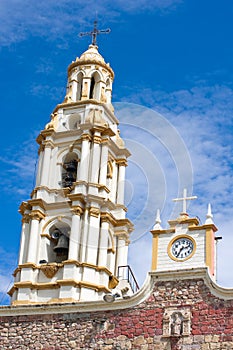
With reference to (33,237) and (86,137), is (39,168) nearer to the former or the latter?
(86,137)

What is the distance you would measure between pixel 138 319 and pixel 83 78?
1946cm

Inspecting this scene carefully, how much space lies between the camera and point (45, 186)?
42.4 meters

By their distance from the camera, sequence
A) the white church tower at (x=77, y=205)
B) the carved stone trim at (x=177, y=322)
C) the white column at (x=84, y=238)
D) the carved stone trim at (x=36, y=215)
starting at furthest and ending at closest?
1. the carved stone trim at (x=36, y=215)
2. the white column at (x=84, y=238)
3. the white church tower at (x=77, y=205)
4. the carved stone trim at (x=177, y=322)

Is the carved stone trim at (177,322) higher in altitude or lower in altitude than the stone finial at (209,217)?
lower

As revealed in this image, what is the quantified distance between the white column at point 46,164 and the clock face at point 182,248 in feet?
43.7

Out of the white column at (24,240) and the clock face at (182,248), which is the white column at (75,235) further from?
the clock face at (182,248)

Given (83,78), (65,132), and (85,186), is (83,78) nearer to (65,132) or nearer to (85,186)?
(65,132)

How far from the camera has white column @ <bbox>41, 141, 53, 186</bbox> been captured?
140 feet

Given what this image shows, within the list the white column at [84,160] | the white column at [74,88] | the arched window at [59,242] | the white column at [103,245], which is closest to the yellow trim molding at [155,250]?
the white column at [103,245]

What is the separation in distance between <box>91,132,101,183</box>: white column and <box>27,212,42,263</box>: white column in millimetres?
3071

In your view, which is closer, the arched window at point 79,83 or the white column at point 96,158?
the white column at point 96,158

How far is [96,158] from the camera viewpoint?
140 feet

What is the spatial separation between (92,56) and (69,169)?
680cm

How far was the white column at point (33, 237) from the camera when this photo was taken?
1591 inches
